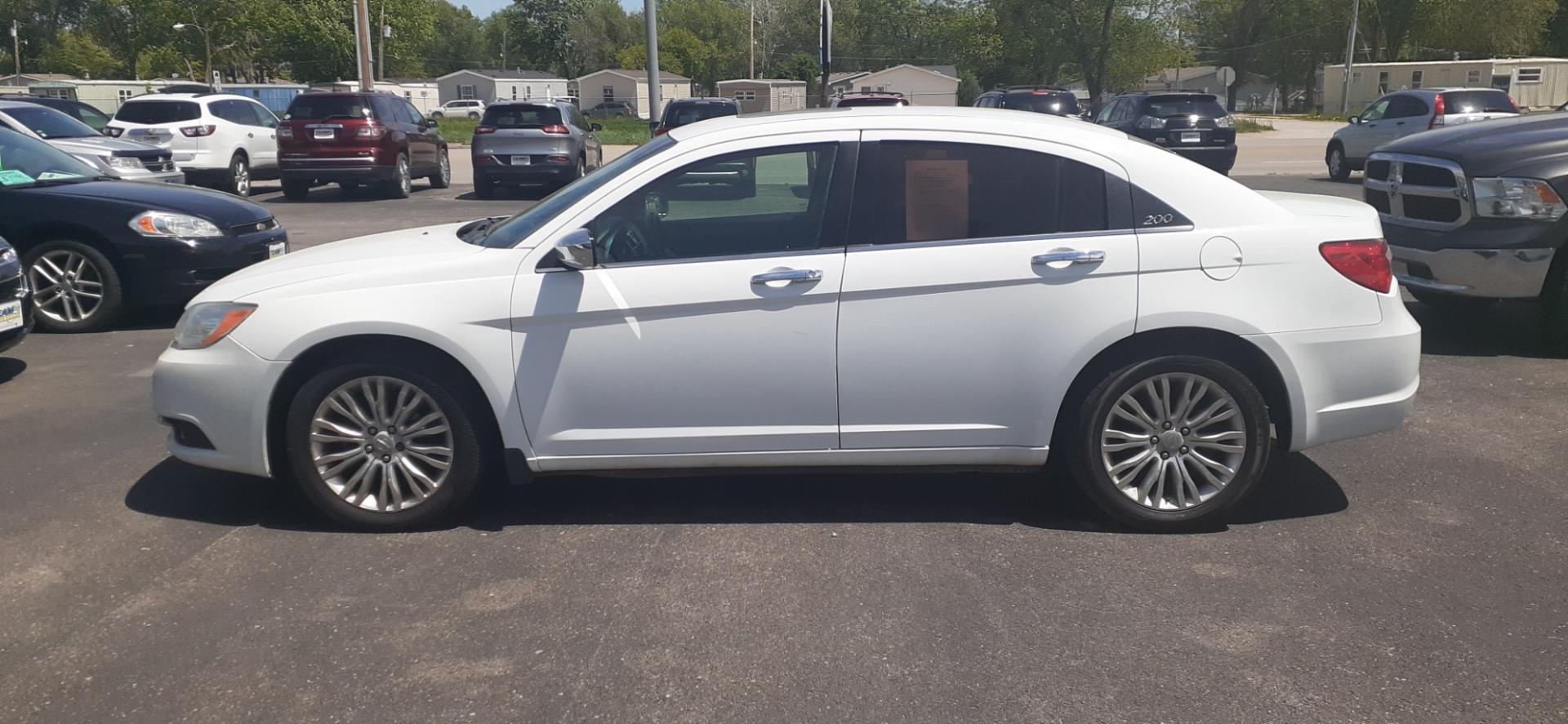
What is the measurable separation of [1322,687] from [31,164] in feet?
31.0

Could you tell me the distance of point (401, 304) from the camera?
467 centimetres

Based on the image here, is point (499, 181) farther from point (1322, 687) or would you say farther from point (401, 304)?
point (1322, 687)

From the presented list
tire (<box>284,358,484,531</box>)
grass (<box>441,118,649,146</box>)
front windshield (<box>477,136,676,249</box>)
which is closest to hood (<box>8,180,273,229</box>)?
front windshield (<box>477,136,676,249</box>)

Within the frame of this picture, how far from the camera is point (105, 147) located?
50.5 feet

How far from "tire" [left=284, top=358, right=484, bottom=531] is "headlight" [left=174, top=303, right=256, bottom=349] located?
15.1 inches

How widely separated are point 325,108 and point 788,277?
1705 cm

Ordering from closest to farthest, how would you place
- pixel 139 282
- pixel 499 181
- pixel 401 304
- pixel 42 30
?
pixel 401 304
pixel 139 282
pixel 499 181
pixel 42 30

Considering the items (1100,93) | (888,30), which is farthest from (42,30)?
(1100,93)

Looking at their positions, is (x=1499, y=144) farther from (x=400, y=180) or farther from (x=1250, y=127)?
(x=1250, y=127)

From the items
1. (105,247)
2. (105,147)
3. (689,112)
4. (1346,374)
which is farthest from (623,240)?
(689,112)

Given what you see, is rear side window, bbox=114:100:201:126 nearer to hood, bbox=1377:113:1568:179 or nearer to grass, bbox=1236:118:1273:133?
hood, bbox=1377:113:1568:179

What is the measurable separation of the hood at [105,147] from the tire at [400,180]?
436 cm

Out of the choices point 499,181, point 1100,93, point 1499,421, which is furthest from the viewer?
point 1100,93

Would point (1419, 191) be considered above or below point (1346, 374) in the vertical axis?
above
